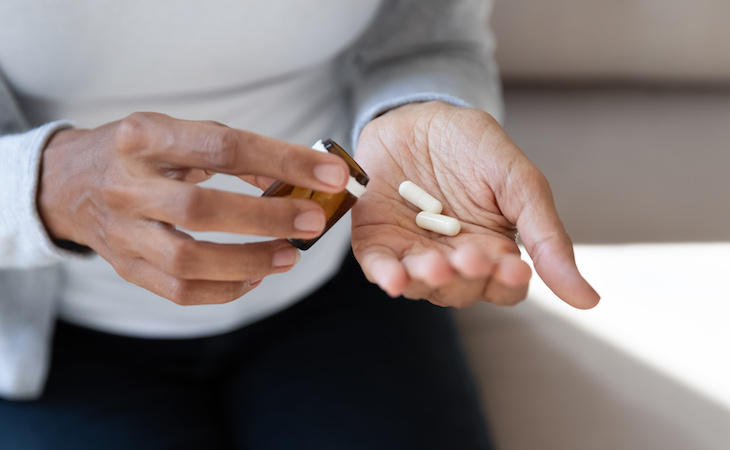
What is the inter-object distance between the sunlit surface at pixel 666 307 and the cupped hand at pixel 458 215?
48 centimetres

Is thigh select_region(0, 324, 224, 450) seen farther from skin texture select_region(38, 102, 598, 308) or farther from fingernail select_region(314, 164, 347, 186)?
fingernail select_region(314, 164, 347, 186)

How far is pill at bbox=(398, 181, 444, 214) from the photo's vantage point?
693 millimetres

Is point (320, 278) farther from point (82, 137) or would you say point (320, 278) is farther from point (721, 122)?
point (721, 122)

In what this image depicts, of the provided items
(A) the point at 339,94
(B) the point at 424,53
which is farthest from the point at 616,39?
(A) the point at 339,94

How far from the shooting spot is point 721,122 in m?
1.39

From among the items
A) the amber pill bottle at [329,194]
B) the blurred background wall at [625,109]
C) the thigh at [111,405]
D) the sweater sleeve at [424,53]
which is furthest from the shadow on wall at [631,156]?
the thigh at [111,405]

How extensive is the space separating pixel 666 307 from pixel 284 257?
839 millimetres

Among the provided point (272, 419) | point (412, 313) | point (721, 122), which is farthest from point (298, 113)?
point (721, 122)

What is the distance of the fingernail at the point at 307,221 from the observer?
0.52m

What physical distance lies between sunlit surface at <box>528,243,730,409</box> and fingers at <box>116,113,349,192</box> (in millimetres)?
716

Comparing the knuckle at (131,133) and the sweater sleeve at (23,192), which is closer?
the knuckle at (131,133)

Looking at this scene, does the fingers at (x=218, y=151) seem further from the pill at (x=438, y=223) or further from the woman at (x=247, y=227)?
the pill at (x=438, y=223)

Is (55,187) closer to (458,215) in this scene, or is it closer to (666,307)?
(458,215)

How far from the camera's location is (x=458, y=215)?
27.7 inches
